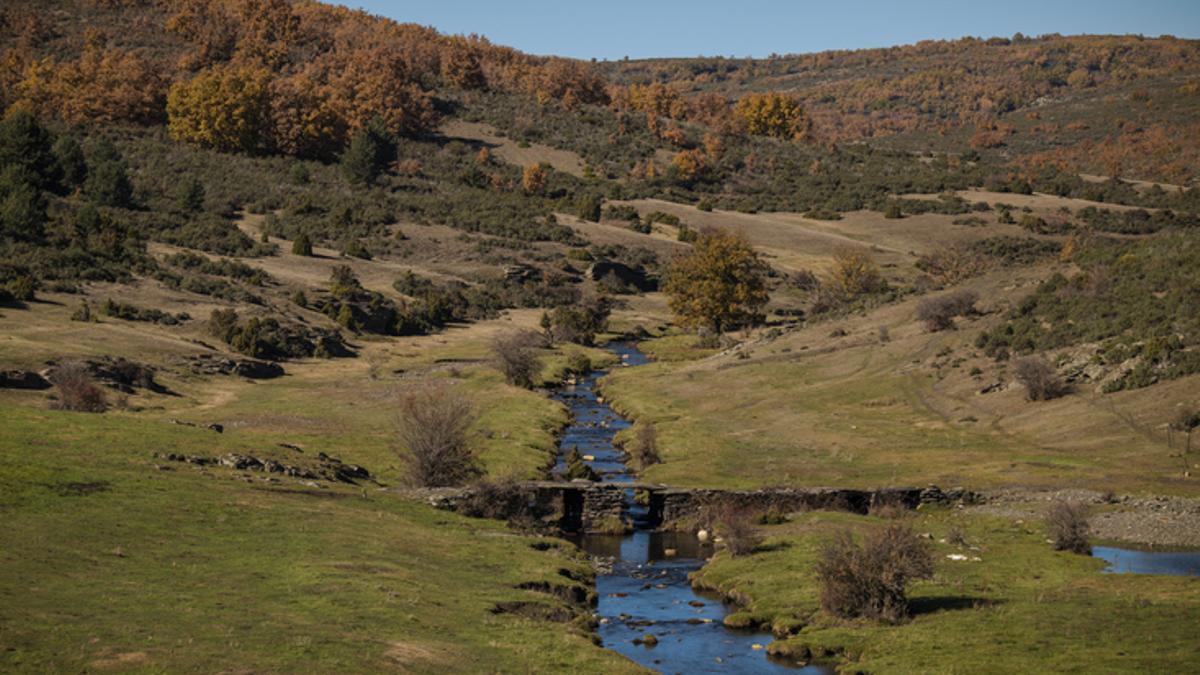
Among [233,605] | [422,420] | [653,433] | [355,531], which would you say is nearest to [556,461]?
[653,433]

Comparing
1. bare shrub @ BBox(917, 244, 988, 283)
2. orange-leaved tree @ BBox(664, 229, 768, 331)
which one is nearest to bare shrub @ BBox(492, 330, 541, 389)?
orange-leaved tree @ BBox(664, 229, 768, 331)

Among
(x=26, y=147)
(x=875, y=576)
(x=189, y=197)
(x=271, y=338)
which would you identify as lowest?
(x=271, y=338)

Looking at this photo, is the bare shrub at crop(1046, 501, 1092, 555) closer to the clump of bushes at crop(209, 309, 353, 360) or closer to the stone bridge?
the stone bridge

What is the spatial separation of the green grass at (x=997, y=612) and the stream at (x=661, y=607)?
1.25 metres

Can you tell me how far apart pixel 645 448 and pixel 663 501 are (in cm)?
1147

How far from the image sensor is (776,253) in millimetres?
185125

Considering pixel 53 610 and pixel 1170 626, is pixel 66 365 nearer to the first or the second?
A: pixel 53 610

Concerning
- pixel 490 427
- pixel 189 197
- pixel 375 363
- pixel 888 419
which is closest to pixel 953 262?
pixel 888 419

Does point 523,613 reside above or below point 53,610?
below

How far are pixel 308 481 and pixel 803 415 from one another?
1513 inches

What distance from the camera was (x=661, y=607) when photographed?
154 feet

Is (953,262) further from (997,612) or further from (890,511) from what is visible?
(997,612)

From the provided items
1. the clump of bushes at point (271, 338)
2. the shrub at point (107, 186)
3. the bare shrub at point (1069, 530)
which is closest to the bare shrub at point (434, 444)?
the bare shrub at point (1069, 530)

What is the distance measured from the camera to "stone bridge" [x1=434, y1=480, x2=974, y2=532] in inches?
2360
